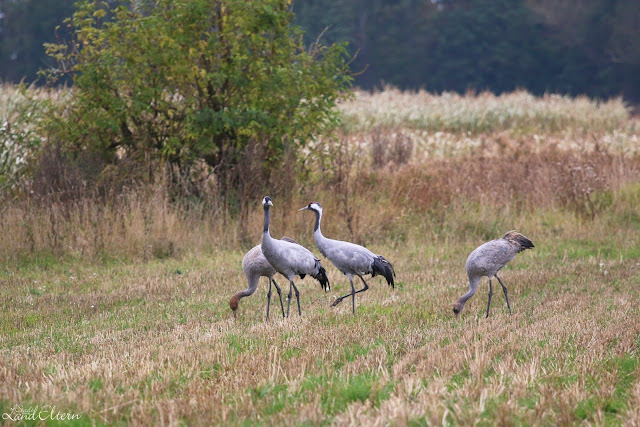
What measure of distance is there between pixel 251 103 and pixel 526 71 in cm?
4057

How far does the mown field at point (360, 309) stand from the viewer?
5.00m

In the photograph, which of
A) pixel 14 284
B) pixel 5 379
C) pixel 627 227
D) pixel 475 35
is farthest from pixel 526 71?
pixel 5 379

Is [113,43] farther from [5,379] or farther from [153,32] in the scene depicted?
[5,379]

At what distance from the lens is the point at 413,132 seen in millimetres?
24672

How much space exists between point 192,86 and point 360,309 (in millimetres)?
7419

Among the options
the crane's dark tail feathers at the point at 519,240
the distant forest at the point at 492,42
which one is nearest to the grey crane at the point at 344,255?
the crane's dark tail feathers at the point at 519,240

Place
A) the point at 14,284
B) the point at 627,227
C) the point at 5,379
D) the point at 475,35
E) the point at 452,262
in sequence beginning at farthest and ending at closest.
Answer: the point at 475,35 → the point at 627,227 → the point at 452,262 → the point at 14,284 → the point at 5,379

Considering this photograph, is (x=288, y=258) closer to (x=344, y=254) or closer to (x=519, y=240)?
(x=344, y=254)

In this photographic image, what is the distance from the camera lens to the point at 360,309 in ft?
29.3

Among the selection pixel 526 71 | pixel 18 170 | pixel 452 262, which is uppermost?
pixel 526 71

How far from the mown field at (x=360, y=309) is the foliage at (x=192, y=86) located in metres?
1.31

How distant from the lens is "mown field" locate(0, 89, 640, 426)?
500 centimetres

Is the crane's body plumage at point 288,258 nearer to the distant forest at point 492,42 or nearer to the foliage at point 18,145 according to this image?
the foliage at point 18,145

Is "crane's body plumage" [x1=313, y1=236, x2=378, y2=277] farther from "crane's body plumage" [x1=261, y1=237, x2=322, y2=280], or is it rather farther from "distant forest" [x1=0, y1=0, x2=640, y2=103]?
"distant forest" [x1=0, y1=0, x2=640, y2=103]
